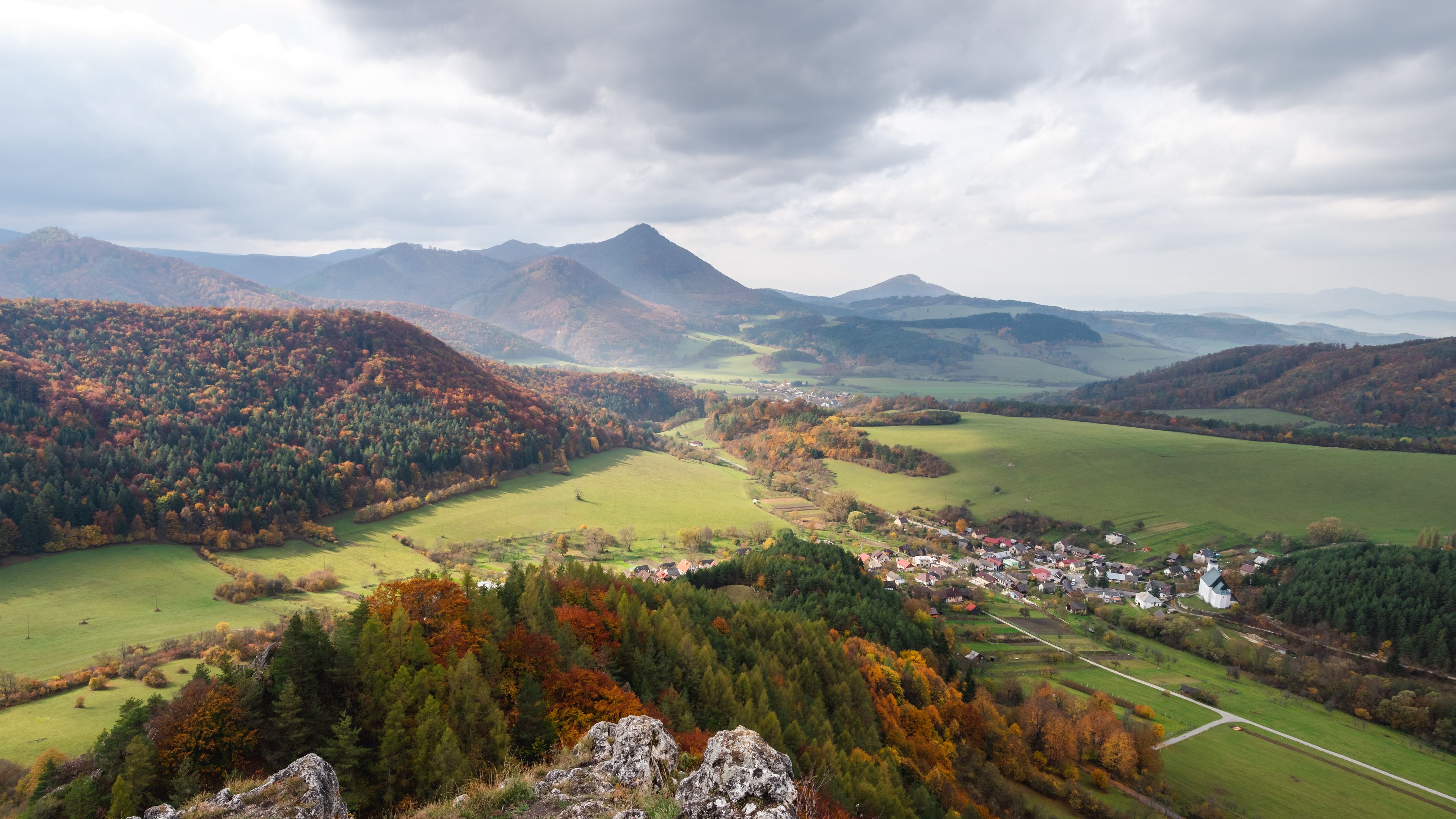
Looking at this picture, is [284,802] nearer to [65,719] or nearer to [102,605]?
[65,719]

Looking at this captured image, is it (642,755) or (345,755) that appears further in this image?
(345,755)

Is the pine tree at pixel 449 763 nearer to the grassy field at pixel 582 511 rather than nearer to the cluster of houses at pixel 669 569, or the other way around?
the cluster of houses at pixel 669 569

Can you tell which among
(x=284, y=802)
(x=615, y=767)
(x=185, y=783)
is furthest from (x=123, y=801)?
(x=615, y=767)

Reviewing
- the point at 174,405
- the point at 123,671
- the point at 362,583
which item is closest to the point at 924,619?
the point at 362,583

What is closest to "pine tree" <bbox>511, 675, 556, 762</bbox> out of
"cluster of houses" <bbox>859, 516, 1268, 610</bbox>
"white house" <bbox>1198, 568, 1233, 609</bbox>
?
"cluster of houses" <bbox>859, 516, 1268, 610</bbox>

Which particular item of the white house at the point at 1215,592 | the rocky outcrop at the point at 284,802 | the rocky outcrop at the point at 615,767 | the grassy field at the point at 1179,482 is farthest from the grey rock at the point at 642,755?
the grassy field at the point at 1179,482

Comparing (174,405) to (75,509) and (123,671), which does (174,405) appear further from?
(123,671)
